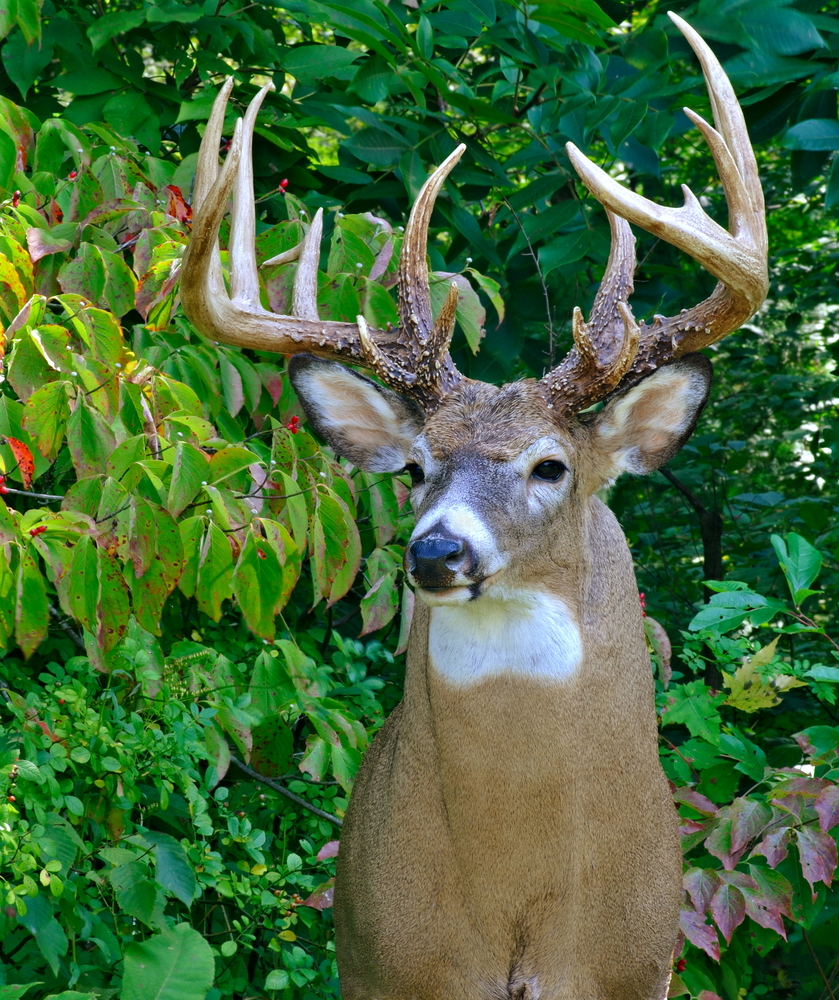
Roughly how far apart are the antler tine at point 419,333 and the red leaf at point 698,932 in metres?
1.55

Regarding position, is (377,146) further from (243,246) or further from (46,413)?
(46,413)

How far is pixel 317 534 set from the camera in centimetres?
319

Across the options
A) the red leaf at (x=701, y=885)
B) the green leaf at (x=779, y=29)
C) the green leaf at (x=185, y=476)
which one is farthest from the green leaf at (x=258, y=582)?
the green leaf at (x=779, y=29)

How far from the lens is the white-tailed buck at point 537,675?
2.66 m

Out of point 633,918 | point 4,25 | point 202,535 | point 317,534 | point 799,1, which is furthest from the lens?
point 799,1

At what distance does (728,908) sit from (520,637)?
1.11 meters

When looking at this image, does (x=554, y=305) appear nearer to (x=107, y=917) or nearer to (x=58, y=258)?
(x=58, y=258)

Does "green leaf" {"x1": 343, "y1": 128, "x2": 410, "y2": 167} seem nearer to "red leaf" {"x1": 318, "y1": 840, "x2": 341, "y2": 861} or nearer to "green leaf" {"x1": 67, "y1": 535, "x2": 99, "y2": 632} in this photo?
"green leaf" {"x1": 67, "y1": 535, "x2": 99, "y2": 632}

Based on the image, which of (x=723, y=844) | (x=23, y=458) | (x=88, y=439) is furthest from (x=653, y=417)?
(x=23, y=458)

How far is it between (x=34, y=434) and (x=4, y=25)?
1.35 meters

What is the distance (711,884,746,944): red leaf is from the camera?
3.19m

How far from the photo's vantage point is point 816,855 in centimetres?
317

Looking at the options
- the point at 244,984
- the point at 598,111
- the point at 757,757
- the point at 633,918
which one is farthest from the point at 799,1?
the point at 244,984

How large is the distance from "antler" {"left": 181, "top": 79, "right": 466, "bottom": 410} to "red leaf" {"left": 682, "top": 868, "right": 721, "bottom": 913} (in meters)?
1.46
